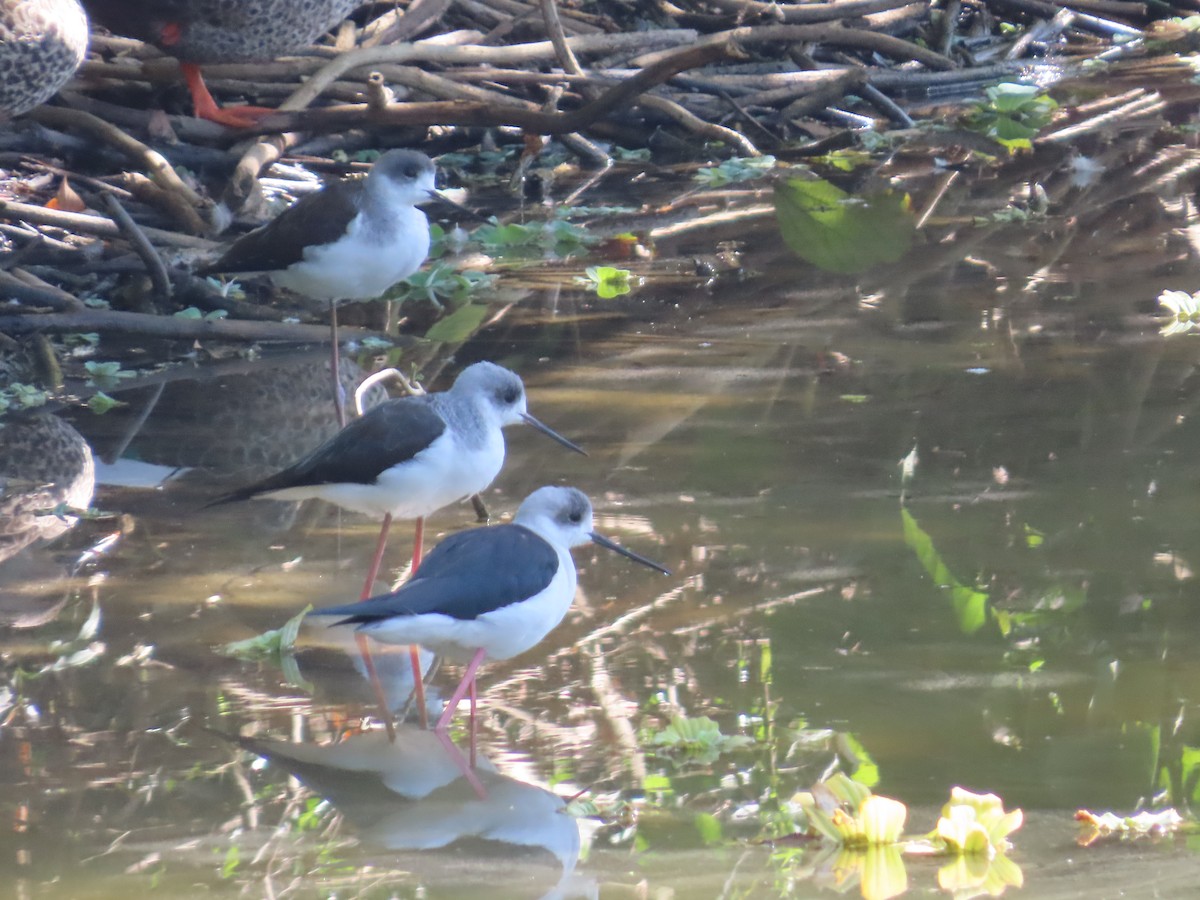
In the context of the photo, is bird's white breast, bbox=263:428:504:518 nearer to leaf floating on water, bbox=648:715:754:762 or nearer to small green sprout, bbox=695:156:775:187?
leaf floating on water, bbox=648:715:754:762

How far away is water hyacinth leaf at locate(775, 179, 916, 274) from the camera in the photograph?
8.75m

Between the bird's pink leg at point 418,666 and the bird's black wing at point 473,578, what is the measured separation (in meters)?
0.24

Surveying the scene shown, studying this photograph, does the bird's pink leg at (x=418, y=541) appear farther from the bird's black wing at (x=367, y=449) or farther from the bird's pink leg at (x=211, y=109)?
the bird's pink leg at (x=211, y=109)

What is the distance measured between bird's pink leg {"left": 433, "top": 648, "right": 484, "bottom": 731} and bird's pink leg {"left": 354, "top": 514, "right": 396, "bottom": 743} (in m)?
0.15

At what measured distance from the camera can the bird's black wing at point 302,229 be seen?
22.8 feet

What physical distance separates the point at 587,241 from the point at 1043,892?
6.64 metres

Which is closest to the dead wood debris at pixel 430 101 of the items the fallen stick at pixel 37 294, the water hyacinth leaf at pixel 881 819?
the fallen stick at pixel 37 294

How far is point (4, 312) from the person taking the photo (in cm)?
758

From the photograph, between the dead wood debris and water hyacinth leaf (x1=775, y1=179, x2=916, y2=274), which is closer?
the dead wood debris

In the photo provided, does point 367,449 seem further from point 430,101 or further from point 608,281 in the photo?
point 430,101

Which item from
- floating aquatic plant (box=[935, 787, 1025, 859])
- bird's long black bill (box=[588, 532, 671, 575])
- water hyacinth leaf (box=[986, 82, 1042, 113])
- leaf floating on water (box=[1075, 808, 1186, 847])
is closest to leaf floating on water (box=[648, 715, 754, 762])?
floating aquatic plant (box=[935, 787, 1025, 859])

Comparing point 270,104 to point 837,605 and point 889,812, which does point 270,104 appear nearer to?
point 837,605

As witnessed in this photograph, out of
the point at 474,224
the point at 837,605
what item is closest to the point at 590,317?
the point at 474,224

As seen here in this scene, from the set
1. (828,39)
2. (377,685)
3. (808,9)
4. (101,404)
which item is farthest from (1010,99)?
(377,685)
